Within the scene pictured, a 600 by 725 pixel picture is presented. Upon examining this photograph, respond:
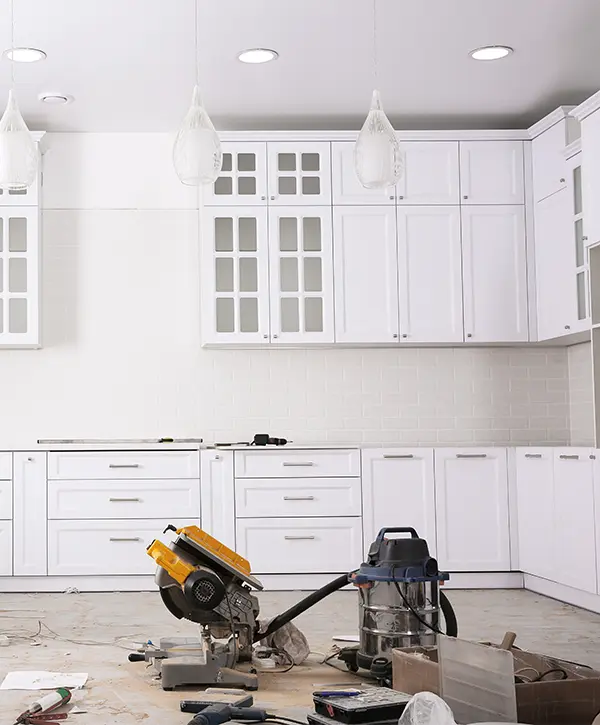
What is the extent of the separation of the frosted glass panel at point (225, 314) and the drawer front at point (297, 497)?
0.98 metres

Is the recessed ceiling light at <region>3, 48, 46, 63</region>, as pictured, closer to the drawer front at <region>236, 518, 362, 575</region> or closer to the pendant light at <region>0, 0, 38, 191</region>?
the pendant light at <region>0, 0, 38, 191</region>

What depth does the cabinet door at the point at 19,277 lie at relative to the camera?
631cm

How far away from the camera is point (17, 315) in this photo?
6.33m

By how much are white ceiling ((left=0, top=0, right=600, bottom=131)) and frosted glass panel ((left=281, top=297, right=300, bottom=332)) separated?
4.11ft

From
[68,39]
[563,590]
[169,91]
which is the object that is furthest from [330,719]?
[169,91]

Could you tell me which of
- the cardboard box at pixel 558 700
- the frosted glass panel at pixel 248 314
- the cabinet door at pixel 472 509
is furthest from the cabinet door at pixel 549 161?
the cardboard box at pixel 558 700

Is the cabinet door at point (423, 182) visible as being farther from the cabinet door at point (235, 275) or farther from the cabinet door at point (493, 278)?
the cabinet door at point (235, 275)

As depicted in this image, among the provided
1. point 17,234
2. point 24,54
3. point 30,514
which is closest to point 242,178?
point 17,234

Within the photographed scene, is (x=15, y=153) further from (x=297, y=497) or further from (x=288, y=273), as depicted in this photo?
(x=297, y=497)

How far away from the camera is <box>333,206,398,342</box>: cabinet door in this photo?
636 centimetres

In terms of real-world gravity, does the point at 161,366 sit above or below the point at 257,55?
below

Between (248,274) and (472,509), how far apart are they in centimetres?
205

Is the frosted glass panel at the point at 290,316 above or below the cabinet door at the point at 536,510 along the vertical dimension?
above

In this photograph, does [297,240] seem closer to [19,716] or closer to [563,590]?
[563,590]
